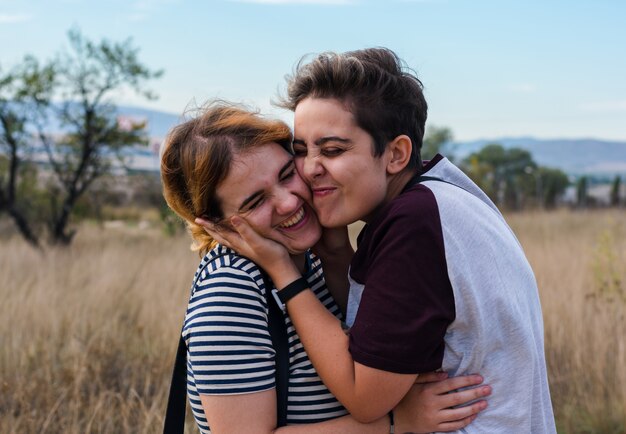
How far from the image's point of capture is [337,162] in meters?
2.06

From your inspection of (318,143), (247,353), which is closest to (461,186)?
(318,143)

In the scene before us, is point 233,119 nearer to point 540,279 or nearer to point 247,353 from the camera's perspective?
point 247,353

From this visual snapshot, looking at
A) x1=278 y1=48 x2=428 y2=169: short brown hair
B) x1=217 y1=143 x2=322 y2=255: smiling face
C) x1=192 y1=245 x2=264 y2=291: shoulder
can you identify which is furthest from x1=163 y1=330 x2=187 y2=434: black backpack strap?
x1=278 y1=48 x2=428 y2=169: short brown hair

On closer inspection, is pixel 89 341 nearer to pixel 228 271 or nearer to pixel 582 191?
pixel 228 271

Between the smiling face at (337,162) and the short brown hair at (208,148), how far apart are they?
0.34 feet

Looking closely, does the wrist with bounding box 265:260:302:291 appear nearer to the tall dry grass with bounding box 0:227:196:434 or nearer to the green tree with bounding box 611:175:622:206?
the tall dry grass with bounding box 0:227:196:434

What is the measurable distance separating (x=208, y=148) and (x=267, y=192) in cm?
21

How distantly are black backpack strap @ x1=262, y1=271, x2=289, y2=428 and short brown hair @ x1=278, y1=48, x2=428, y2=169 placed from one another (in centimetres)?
53

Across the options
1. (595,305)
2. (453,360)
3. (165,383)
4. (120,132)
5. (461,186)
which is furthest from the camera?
(120,132)

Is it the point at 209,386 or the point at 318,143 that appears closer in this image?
the point at 209,386

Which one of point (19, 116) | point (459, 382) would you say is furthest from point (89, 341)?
point (19, 116)

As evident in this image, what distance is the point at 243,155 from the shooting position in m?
2.08

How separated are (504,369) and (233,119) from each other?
1.00 meters

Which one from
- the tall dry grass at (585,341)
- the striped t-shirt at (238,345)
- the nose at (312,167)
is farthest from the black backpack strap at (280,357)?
the tall dry grass at (585,341)
